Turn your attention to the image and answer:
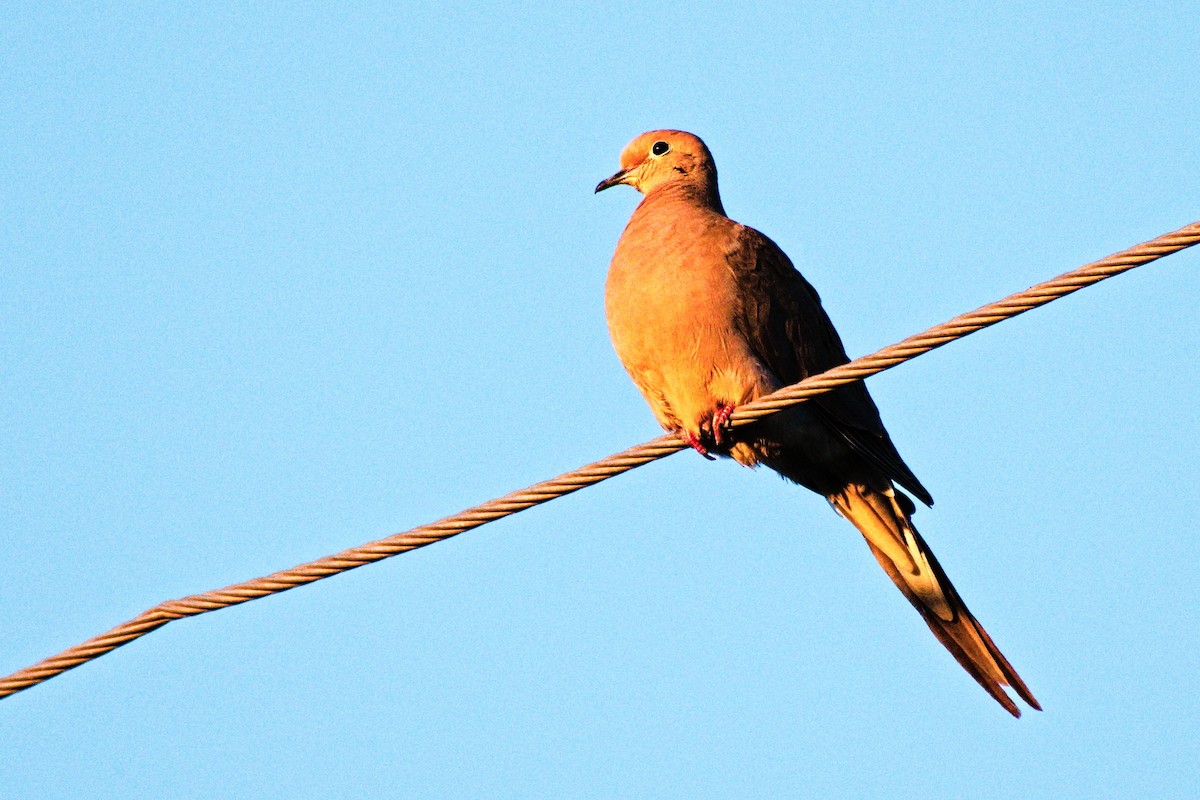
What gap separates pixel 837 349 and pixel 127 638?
10.3 feet

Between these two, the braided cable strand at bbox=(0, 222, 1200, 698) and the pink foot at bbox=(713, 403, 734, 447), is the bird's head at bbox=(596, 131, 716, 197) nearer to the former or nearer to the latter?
the pink foot at bbox=(713, 403, 734, 447)

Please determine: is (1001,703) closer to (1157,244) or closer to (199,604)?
(1157,244)

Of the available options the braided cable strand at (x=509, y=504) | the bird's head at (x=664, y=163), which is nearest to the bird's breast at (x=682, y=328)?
the bird's head at (x=664, y=163)

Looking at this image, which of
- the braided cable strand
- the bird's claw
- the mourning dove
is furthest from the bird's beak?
the braided cable strand

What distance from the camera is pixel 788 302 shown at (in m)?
5.48

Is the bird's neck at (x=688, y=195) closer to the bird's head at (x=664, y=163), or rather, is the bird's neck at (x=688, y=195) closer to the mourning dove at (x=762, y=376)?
the bird's head at (x=664, y=163)

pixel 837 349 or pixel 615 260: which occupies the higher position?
pixel 615 260

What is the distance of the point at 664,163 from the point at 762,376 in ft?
5.05

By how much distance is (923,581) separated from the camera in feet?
A: 17.6

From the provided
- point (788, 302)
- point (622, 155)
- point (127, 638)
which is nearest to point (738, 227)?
point (788, 302)

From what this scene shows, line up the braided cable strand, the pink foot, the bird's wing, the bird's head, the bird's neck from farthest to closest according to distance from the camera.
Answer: the bird's head
the bird's neck
the bird's wing
the pink foot
the braided cable strand

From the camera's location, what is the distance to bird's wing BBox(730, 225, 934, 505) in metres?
5.21

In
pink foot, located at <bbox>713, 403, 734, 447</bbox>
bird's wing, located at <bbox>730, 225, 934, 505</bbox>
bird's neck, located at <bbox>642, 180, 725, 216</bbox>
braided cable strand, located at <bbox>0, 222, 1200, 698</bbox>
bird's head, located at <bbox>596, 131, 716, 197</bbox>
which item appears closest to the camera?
braided cable strand, located at <bbox>0, 222, 1200, 698</bbox>

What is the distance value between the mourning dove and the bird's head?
0.61 meters
